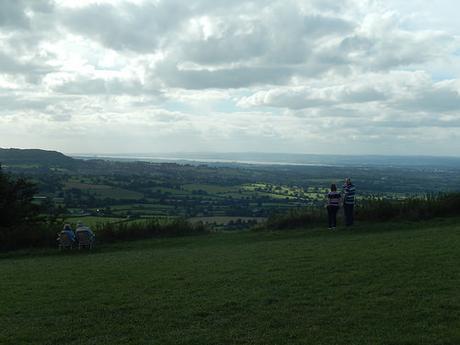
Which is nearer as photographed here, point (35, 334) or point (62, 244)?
point (35, 334)

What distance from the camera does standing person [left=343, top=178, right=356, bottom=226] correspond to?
1709 centimetres

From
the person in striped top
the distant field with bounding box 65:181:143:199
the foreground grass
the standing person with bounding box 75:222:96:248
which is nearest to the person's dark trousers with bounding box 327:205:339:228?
the person in striped top

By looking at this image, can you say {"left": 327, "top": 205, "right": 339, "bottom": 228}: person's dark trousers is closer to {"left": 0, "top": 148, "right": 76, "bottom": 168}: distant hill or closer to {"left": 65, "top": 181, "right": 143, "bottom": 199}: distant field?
{"left": 65, "top": 181, "right": 143, "bottom": 199}: distant field

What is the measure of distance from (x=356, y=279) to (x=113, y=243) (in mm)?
12122

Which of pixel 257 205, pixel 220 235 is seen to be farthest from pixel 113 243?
pixel 257 205

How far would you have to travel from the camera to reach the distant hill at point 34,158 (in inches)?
4018

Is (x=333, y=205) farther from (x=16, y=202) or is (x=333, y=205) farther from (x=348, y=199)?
(x=16, y=202)

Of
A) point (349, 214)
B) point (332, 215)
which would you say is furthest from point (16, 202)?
point (349, 214)

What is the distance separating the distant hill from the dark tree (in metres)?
75.7

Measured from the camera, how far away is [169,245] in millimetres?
17109

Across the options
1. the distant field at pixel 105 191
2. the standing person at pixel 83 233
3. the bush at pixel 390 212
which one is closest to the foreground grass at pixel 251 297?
the standing person at pixel 83 233

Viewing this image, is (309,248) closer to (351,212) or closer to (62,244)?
(351,212)

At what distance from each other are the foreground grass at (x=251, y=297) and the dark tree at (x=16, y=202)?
11198 millimetres

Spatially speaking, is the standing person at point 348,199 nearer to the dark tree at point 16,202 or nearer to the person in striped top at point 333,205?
the person in striped top at point 333,205
